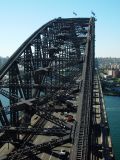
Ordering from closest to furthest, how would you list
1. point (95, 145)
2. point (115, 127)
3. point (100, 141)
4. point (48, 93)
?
1. point (95, 145)
2. point (100, 141)
3. point (48, 93)
4. point (115, 127)

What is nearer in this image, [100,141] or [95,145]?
[95,145]

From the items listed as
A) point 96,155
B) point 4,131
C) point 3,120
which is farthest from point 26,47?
point 4,131

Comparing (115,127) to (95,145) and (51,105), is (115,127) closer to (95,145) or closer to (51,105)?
(95,145)

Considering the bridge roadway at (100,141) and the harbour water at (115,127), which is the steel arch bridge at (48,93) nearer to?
the bridge roadway at (100,141)

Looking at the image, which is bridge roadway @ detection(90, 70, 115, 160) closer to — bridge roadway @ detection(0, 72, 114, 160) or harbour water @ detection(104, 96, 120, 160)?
bridge roadway @ detection(0, 72, 114, 160)

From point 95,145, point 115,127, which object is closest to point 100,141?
point 95,145

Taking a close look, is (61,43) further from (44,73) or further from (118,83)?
(118,83)

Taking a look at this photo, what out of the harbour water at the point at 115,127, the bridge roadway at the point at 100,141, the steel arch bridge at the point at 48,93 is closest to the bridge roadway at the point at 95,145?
the bridge roadway at the point at 100,141

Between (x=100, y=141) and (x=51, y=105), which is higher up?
(x=51, y=105)
